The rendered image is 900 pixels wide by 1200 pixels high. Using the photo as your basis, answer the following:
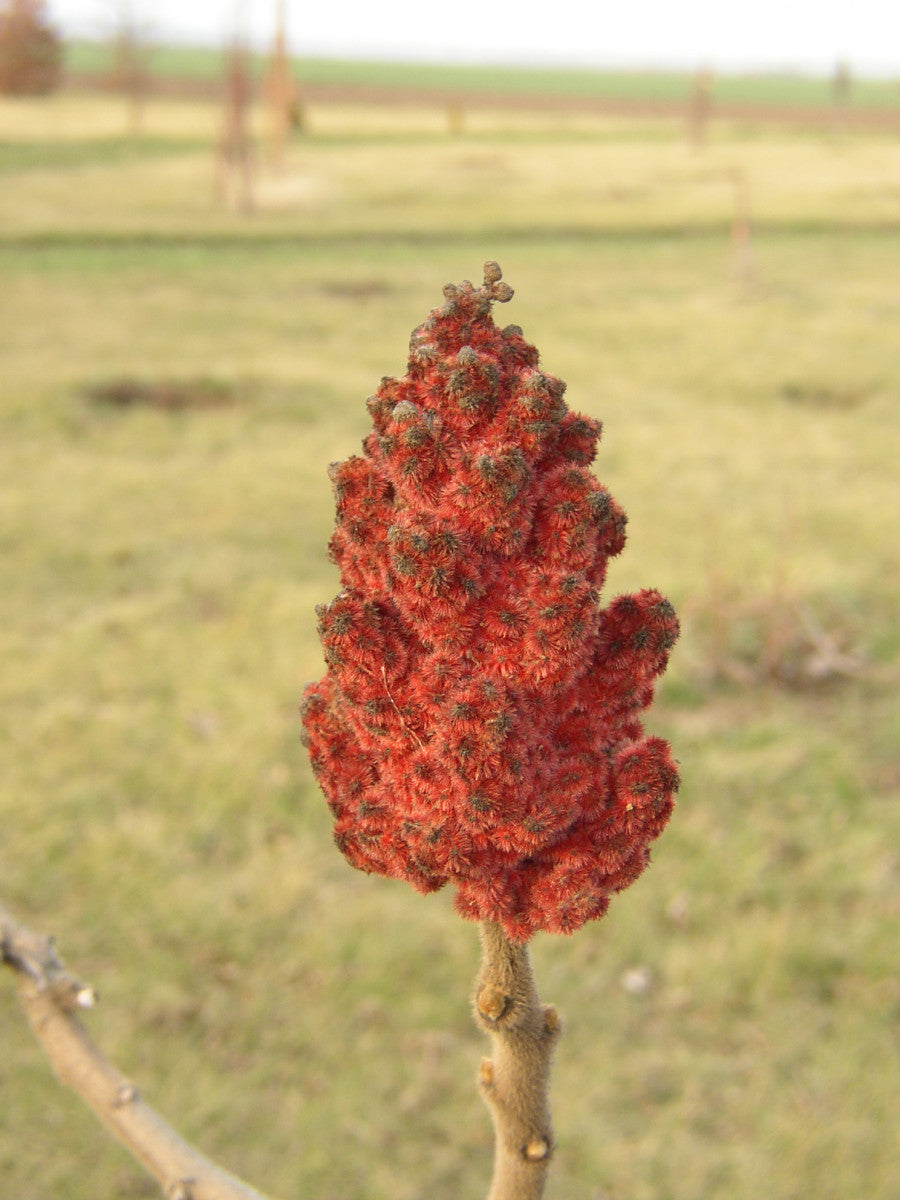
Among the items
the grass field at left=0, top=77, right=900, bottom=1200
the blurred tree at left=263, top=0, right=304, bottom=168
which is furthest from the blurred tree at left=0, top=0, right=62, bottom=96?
the grass field at left=0, top=77, right=900, bottom=1200

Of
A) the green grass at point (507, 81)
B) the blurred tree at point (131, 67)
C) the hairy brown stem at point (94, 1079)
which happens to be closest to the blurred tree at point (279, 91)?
the blurred tree at point (131, 67)

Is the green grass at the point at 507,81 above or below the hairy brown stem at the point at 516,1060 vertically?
above

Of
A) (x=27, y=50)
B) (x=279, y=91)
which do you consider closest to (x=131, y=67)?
(x=27, y=50)

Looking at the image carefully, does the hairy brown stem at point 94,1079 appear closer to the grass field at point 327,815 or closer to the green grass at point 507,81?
the grass field at point 327,815

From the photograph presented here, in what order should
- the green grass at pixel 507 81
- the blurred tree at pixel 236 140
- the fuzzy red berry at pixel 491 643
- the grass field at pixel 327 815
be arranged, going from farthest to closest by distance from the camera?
the green grass at pixel 507 81, the blurred tree at pixel 236 140, the grass field at pixel 327 815, the fuzzy red berry at pixel 491 643

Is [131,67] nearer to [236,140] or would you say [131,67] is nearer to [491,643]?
[236,140]

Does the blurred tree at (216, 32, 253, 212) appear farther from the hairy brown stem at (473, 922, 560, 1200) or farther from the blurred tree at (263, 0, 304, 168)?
the hairy brown stem at (473, 922, 560, 1200)
